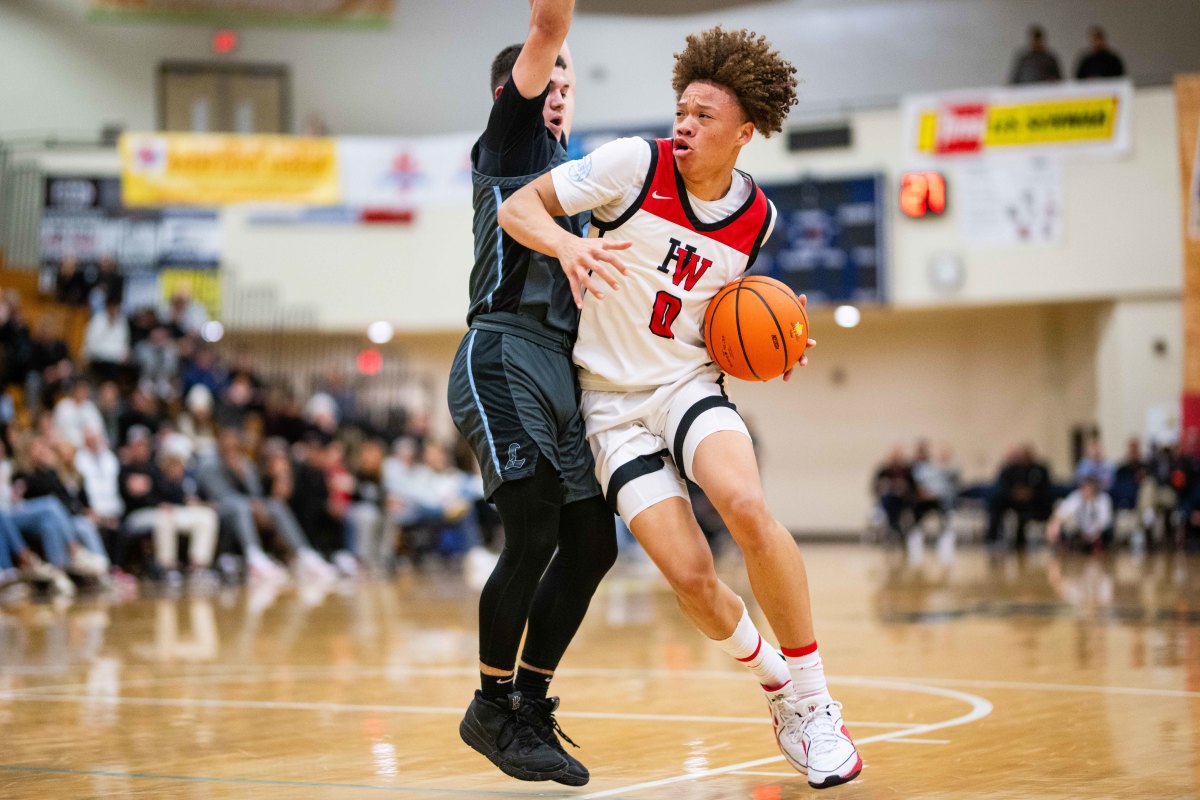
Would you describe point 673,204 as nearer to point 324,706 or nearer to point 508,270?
point 508,270

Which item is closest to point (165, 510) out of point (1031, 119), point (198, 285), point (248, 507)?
point (248, 507)

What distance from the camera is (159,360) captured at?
55.8ft

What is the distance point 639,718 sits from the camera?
202 inches

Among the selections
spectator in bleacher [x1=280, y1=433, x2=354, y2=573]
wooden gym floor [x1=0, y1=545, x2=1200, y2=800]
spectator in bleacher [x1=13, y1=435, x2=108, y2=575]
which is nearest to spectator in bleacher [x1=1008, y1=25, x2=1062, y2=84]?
wooden gym floor [x1=0, y1=545, x2=1200, y2=800]

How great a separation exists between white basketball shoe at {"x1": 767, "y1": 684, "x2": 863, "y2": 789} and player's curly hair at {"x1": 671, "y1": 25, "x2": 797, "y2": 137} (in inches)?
64.2

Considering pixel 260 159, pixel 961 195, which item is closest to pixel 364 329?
pixel 260 159

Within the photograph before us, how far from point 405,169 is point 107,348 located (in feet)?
20.1

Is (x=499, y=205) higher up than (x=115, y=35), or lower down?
lower down

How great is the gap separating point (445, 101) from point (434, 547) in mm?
9631

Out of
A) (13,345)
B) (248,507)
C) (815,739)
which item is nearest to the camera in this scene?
(815,739)

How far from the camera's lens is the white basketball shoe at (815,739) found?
3762mm

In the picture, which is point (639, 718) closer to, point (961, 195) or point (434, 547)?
point (434, 547)

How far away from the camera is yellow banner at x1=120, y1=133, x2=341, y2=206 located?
20.8 metres

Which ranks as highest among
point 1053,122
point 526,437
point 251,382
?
point 1053,122
